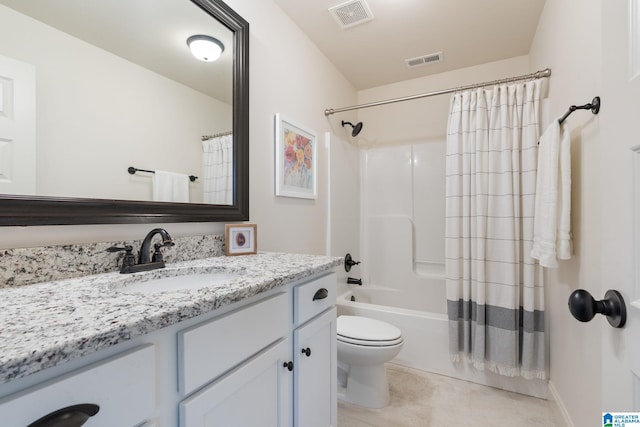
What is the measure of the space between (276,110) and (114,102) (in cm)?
91

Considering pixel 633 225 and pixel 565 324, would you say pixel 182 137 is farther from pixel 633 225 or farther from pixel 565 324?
pixel 565 324

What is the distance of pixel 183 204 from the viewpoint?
1.17 meters

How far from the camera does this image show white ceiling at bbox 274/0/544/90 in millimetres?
1763

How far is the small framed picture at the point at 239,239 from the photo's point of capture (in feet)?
4.27

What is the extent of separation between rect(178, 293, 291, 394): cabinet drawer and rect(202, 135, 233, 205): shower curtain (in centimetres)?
65

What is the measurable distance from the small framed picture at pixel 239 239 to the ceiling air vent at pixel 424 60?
2020mm

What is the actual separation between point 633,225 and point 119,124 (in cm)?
138

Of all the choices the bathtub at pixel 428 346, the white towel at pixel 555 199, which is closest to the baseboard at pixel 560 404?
the bathtub at pixel 428 346

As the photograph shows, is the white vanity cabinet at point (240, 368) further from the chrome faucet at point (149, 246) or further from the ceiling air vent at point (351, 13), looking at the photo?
the ceiling air vent at point (351, 13)

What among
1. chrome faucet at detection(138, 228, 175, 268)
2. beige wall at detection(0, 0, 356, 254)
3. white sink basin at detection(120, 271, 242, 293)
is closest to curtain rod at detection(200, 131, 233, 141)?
beige wall at detection(0, 0, 356, 254)

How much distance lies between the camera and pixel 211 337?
66cm

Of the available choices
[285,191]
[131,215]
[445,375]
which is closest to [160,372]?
[131,215]

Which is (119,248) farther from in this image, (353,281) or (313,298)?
(353,281)

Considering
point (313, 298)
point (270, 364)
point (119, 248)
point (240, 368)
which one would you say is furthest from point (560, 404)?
point (119, 248)
